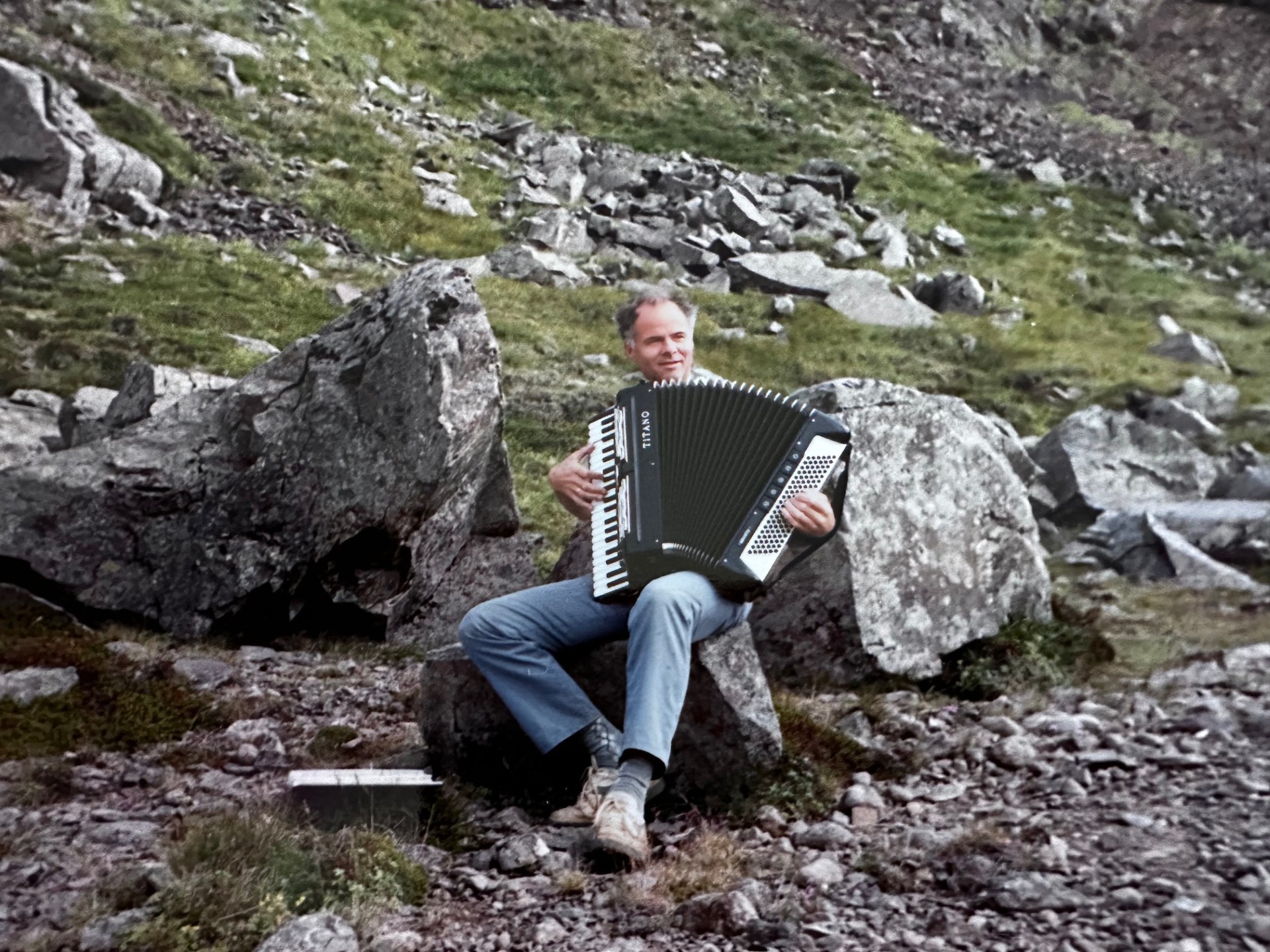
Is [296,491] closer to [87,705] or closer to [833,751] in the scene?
[87,705]

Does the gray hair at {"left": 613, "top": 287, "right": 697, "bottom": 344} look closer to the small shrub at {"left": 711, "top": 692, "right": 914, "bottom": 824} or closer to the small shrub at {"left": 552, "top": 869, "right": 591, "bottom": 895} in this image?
the small shrub at {"left": 711, "top": 692, "right": 914, "bottom": 824}

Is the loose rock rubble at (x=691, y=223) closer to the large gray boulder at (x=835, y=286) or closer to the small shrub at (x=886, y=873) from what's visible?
the large gray boulder at (x=835, y=286)

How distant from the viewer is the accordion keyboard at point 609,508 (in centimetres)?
468

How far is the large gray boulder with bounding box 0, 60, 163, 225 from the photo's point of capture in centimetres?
1027

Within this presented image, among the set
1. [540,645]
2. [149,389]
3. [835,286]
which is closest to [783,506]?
[540,645]

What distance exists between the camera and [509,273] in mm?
11945

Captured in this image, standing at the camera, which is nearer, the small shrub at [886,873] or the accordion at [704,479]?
the small shrub at [886,873]

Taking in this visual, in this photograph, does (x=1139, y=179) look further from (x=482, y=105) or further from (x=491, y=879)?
(x=491, y=879)

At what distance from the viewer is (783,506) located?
4.65 metres

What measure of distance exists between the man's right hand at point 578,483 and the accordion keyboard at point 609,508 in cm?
3

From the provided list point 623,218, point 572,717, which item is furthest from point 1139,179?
point 572,717

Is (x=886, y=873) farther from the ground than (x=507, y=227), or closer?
closer

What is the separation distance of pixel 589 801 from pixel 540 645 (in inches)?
25.1

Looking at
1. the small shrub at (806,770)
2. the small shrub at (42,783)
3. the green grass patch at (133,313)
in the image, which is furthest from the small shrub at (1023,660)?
the green grass patch at (133,313)
